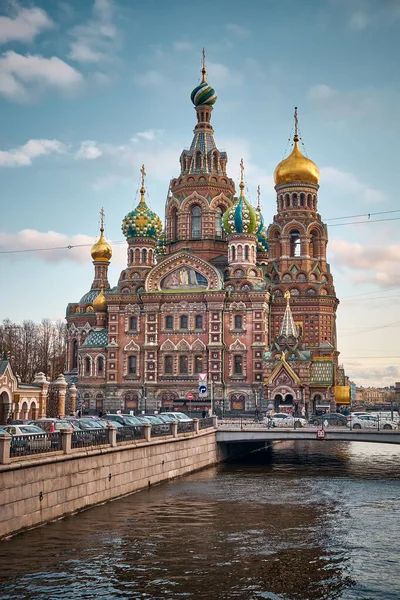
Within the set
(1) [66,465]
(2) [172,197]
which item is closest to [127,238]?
(2) [172,197]

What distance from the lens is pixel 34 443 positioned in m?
25.7

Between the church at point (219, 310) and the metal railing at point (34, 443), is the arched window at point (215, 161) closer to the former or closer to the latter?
the church at point (219, 310)

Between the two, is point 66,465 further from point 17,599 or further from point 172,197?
point 172,197

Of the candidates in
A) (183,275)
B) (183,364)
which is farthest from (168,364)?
(183,275)

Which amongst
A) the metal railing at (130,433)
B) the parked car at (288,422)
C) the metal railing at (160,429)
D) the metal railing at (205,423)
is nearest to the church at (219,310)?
the parked car at (288,422)

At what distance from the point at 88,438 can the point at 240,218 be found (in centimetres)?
3962

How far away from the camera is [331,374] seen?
207ft

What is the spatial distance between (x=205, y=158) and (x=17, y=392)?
35614mm

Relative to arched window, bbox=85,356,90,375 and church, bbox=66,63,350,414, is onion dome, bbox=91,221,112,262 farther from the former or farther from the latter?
arched window, bbox=85,356,90,375

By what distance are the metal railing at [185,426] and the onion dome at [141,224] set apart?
30845 millimetres

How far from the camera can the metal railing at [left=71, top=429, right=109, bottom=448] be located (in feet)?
94.2

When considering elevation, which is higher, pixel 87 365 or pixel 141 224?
pixel 141 224

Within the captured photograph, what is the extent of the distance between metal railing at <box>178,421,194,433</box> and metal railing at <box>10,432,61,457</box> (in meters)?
13.8

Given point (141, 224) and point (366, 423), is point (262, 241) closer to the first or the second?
point (141, 224)
